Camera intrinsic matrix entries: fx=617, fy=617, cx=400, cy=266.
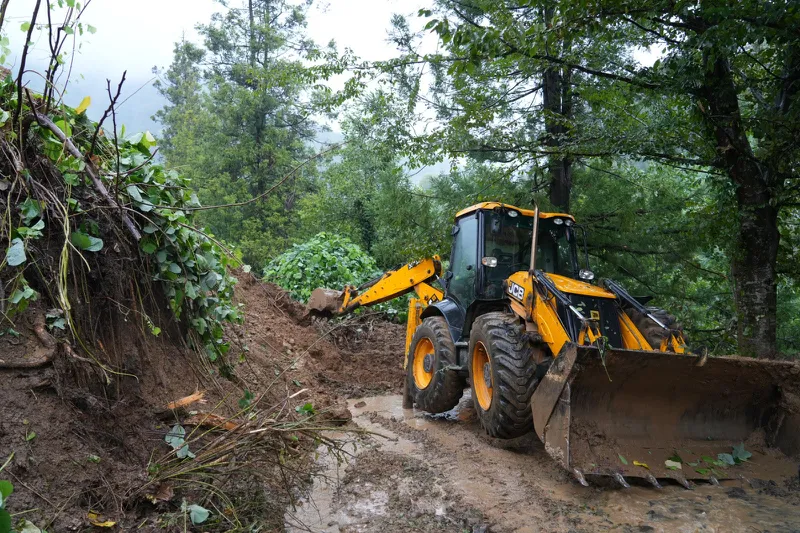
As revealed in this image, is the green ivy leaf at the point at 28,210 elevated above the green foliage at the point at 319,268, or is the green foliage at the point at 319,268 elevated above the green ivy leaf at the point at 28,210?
the green ivy leaf at the point at 28,210

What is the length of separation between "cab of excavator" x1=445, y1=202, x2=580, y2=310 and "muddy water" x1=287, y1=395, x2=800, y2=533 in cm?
193

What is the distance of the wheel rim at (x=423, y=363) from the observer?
799 cm

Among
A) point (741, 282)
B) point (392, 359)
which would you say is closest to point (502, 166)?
point (392, 359)

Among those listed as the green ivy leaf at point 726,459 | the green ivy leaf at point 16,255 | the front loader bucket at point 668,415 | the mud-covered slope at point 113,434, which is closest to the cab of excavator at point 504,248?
the front loader bucket at point 668,415

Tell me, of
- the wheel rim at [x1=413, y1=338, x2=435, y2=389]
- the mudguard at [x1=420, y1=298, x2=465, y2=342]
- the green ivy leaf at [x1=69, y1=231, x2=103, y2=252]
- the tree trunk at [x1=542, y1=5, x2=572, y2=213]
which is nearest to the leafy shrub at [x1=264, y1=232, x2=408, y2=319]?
the tree trunk at [x1=542, y1=5, x2=572, y2=213]

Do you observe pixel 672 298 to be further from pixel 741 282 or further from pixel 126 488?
pixel 126 488

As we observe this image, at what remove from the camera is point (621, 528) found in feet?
14.2

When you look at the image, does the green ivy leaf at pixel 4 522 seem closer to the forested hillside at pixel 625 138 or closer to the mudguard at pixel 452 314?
the forested hillside at pixel 625 138

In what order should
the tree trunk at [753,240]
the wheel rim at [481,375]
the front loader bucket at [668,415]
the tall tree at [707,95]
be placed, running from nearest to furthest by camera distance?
the front loader bucket at [668,415] < the wheel rim at [481,375] < the tall tree at [707,95] < the tree trunk at [753,240]

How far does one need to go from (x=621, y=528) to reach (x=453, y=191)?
30.9ft

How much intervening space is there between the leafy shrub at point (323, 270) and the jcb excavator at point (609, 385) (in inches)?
294

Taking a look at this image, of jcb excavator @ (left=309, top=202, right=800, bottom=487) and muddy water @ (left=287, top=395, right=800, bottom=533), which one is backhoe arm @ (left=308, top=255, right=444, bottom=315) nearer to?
jcb excavator @ (left=309, top=202, right=800, bottom=487)

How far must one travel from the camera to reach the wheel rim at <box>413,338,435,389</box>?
799cm

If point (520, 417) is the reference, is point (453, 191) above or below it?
above
